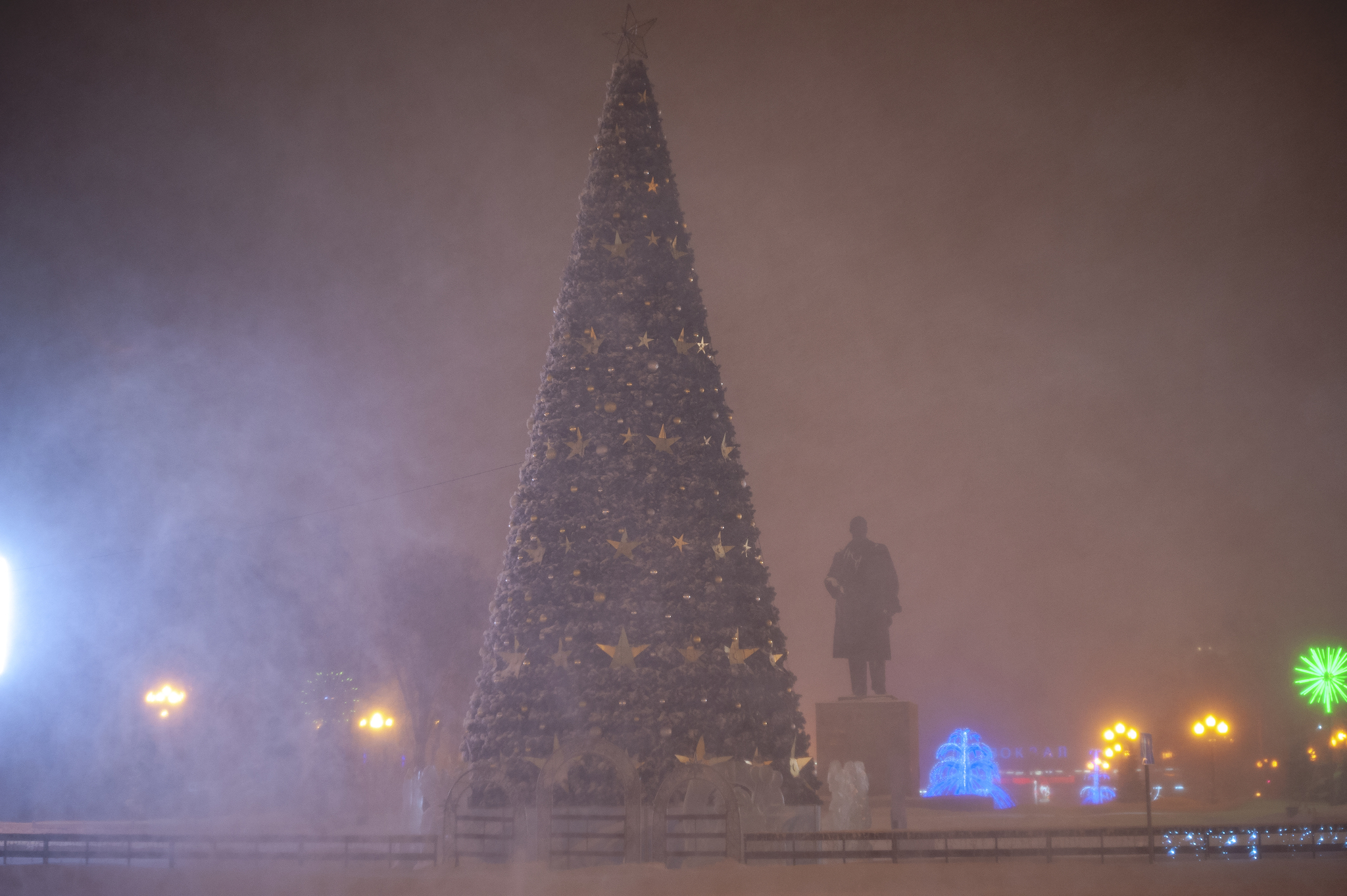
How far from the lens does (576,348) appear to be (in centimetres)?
1441

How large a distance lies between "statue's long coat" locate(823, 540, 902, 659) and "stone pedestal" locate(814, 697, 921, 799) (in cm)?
121

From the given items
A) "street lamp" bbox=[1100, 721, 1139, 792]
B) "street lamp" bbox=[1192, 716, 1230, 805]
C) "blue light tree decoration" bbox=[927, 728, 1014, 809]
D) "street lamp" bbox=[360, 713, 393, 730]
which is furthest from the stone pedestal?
"street lamp" bbox=[360, 713, 393, 730]

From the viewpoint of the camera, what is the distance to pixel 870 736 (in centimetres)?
2120

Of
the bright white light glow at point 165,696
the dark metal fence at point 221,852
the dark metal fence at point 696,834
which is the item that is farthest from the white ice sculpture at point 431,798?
the bright white light glow at point 165,696

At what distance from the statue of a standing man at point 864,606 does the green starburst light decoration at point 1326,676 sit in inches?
807

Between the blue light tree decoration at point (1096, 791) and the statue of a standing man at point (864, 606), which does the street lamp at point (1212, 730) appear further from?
the statue of a standing man at point (864, 606)

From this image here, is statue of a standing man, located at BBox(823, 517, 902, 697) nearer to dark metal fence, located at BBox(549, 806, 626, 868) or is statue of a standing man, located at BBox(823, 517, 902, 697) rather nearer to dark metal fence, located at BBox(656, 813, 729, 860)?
dark metal fence, located at BBox(656, 813, 729, 860)

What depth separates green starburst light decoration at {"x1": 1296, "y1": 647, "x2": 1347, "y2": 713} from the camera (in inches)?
1286

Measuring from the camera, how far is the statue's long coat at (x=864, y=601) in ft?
72.5

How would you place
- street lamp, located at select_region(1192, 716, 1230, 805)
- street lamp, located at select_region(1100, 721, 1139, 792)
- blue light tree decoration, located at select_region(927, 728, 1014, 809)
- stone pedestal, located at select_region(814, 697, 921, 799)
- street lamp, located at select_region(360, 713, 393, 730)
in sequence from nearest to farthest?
1. stone pedestal, located at select_region(814, 697, 921, 799)
2. blue light tree decoration, located at select_region(927, 728, 1014, 809)
3. street lamp, located at select_region(1192, 716, 1230, 805)
4. street lamp, located at select_region(1100, 721, 1139, 792)
5. street lamp, located at select_region(360, 713, 393, 730)

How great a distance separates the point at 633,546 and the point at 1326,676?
31217mm

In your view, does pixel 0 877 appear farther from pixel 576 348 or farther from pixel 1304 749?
pixel 1304 749

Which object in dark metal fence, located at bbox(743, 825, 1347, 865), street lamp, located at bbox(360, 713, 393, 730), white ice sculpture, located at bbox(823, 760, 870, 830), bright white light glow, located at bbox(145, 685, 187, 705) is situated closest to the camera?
dark metal fence, located at bbox(743, 825, 1347, 865)

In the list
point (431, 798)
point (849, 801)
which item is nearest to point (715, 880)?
point (431, 798)
